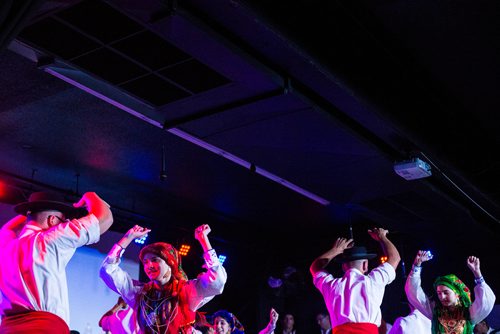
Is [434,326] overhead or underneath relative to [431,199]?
underneath

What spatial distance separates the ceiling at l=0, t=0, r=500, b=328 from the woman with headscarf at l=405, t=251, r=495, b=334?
1.51 metres

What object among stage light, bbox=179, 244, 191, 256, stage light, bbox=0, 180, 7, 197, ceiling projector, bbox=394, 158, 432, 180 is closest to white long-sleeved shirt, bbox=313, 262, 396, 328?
ceiling projector, bbox=394, 158, 432, 180

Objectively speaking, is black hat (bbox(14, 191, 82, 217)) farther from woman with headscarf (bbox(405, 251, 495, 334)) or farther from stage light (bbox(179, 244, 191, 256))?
stage light (bbox(179, 244, 191, 256))

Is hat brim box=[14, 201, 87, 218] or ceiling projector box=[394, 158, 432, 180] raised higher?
ceiling projector box=[394, 158, 432, 180]

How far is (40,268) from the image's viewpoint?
410 centimetres

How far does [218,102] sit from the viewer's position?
6.31m

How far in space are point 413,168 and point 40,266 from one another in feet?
15.1

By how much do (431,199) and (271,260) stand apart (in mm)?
3583

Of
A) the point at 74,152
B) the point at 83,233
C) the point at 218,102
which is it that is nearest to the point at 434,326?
the point at 218,102

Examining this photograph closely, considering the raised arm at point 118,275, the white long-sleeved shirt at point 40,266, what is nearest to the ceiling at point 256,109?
the raised arm at point 118,275

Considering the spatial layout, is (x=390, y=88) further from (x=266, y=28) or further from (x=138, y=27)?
(x=138, y=27)

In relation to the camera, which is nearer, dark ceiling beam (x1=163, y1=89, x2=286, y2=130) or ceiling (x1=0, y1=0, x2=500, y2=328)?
ceiling (x1=0, y1=0, x2=500, y2=328)

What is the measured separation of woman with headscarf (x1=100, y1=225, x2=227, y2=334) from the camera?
4.96 meters

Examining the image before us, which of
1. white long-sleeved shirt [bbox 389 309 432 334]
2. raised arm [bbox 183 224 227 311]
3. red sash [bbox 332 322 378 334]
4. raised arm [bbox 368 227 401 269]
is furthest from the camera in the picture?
white long-sleeved shirt [bbox 389 309 432 334]
